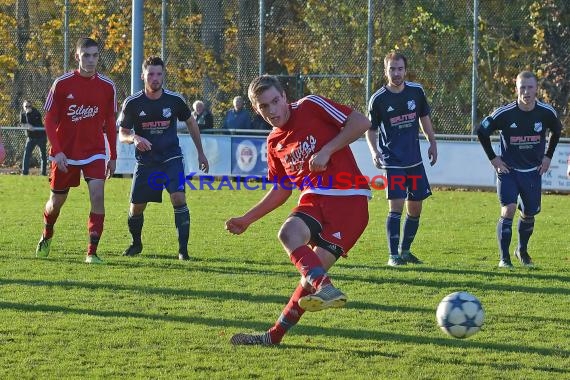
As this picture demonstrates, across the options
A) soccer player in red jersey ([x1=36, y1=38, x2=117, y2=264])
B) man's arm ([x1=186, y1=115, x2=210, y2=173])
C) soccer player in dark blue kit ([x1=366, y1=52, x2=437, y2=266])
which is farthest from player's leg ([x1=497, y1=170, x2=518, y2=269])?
soccer player in red jersey ([x1=36, y1=38, x2=117, y2=264])

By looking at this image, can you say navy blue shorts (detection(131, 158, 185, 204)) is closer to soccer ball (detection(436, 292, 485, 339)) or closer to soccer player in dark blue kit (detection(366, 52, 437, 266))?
soccer player in dark blue kit (detection(366, 52, 437, 266))

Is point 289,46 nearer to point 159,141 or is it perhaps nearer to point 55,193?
point 159,141

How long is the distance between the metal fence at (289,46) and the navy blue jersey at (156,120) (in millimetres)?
10681

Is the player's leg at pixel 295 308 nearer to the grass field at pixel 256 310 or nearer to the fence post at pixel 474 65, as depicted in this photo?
the grass field at pixel 256 310

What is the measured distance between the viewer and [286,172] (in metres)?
6.44

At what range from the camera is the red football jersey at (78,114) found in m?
9.76

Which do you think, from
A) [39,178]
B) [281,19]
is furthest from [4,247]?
[281,19]

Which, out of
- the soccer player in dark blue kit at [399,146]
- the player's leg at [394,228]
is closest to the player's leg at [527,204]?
the soccer player in dark blue kit at [399,146]

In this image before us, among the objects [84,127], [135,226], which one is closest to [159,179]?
[135,226]

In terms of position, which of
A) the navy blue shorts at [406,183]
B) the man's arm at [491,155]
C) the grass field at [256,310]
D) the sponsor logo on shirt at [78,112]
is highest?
the sponsor logo on shirt at [78,112]

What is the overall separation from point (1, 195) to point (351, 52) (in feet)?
24.5

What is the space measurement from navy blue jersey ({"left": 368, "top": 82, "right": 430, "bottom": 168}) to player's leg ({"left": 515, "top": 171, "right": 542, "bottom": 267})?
1011 millimetres

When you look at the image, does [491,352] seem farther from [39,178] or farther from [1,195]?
[39,178]

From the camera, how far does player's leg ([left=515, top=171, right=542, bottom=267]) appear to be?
988cm
